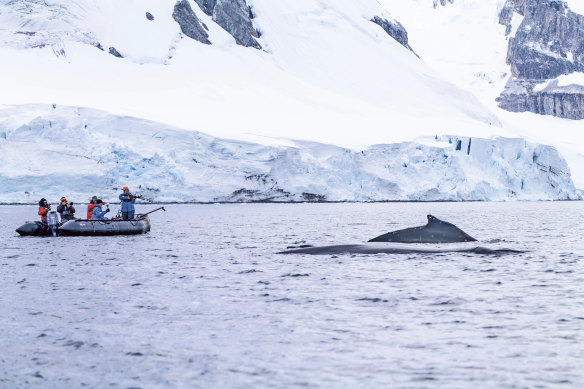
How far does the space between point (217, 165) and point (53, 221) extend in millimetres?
32772

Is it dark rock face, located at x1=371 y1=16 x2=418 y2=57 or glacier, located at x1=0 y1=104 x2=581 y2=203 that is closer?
glacier, located at x1=0 y1=104 x2=581 y2=203

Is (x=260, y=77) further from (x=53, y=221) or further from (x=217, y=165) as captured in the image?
(x=53, y=221)

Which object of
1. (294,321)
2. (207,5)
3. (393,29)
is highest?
(393,29)

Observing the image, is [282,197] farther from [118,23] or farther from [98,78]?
[118,23]

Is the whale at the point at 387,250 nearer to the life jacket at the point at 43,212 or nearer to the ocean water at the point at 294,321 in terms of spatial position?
the ocean water at the point at 294,321

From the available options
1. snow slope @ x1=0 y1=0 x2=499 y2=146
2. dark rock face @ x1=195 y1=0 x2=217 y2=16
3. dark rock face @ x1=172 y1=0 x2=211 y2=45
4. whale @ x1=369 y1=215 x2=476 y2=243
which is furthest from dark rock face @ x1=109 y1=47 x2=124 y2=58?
whale @ x1=369 y1=215 x2=476 y2=243

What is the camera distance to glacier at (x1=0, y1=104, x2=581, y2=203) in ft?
189

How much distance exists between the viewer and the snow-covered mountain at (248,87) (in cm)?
6362

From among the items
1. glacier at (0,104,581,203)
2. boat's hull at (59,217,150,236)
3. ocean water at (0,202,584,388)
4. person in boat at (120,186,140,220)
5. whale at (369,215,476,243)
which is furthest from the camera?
glacier at (0,104,581,203)

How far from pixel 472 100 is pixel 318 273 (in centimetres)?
10978

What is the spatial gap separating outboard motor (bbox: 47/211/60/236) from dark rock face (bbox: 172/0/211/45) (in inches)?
3016

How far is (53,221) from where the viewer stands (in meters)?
29.7

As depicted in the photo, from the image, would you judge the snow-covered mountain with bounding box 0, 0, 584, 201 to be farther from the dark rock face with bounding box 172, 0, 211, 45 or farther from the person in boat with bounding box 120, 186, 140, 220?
the person in boat with bounding box 120, 186, 140, 220

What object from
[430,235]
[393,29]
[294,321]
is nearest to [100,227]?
[430,235]
